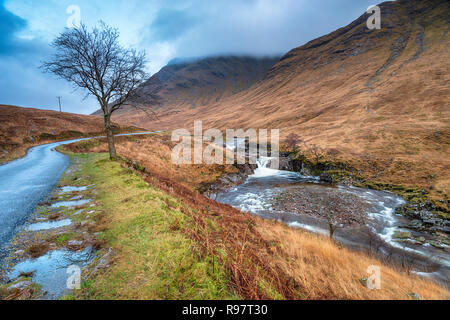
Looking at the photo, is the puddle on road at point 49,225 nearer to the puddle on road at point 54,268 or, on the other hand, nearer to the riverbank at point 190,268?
the riverbank at point 190,268

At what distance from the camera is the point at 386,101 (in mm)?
42969

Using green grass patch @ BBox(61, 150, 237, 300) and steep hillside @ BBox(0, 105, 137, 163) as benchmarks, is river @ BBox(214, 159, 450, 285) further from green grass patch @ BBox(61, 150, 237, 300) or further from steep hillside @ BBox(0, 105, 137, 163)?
steep hillside @ BBox(0, 105, 137, 163)

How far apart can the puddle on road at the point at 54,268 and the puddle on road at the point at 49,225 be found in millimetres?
1280

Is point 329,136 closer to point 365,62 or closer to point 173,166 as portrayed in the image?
point 173,166

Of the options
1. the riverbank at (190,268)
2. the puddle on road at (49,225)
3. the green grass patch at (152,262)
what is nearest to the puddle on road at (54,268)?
the riverbank at (190,268)

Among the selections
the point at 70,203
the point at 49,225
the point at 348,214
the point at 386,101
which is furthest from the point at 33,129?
the point at 386,101

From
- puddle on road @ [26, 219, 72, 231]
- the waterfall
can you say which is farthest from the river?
puddle on road @ [26, 219, 72, 231]

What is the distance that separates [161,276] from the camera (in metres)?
3.02

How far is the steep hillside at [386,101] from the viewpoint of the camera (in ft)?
69.8

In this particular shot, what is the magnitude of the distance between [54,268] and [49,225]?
2.13m

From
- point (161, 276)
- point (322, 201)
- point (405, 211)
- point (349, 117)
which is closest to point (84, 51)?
point (161, 276)

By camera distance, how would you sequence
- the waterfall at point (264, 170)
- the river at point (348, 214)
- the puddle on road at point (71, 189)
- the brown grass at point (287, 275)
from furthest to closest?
the waterfall at point (264, 170) < the river at point (348, 214) < the puddle on road at point (71, 189) < the brown grass at point (287, 275)
